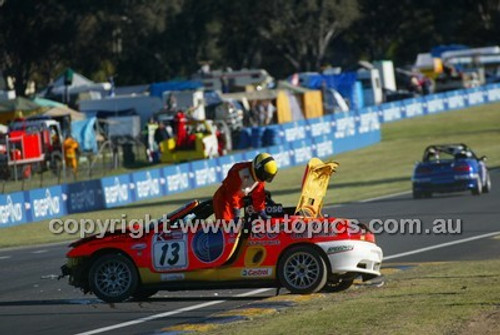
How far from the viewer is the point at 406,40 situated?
102 m

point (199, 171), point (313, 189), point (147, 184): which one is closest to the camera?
point (313, 189)

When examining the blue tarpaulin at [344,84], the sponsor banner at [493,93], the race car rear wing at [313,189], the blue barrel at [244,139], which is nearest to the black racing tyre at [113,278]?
the race car rear wing at [313,189]

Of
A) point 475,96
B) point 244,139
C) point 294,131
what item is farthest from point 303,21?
point 244,139

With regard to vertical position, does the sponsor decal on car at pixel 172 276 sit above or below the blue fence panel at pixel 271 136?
below

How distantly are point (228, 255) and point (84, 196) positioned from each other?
767 inches

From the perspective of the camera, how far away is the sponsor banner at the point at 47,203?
30938mm

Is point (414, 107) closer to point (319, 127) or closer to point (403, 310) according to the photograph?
point (319, 127)

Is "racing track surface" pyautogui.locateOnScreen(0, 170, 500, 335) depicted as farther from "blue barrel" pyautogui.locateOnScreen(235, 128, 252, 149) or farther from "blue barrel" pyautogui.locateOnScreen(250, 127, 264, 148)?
"blue barrel" pyautogui.locateOnScreen(235, 128, 252, 149)

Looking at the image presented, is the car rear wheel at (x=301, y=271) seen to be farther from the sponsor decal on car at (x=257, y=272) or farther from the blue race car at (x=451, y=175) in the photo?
the blue race car at (x=451, y=175)

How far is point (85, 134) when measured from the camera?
160 ft

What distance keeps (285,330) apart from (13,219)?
2017 cm

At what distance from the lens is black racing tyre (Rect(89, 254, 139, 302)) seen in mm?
14391

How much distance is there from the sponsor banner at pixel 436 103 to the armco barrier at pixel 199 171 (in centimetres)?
14

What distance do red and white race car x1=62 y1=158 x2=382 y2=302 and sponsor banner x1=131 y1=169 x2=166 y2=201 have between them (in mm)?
21098
